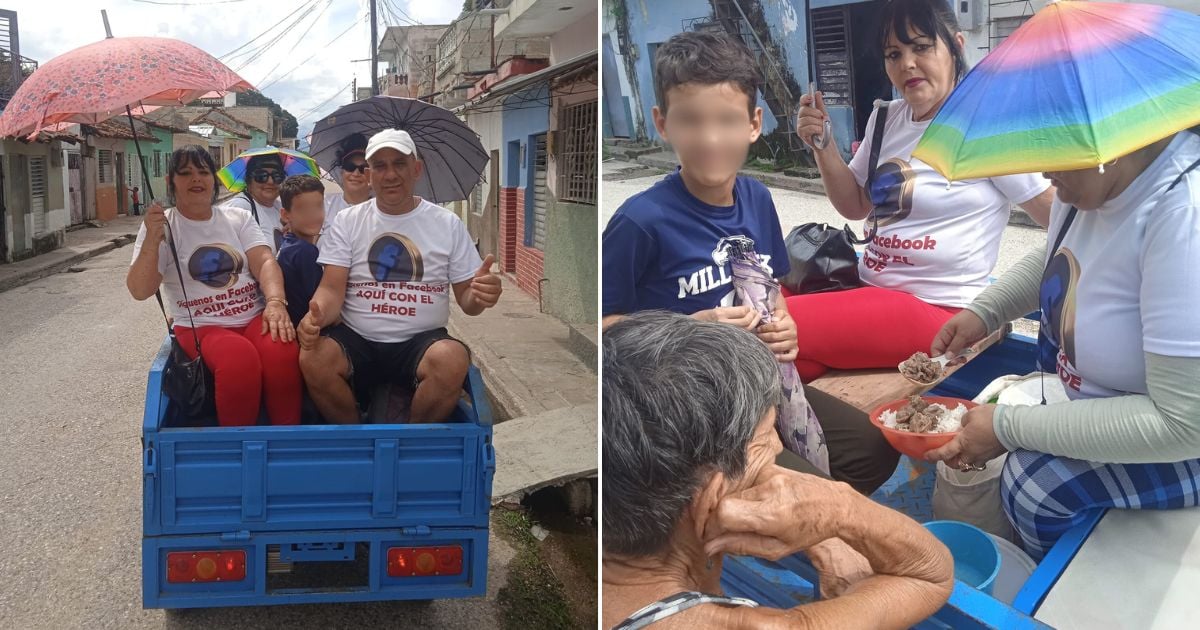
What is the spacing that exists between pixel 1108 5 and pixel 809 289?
1.69 ft

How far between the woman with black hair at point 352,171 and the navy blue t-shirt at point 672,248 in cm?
262

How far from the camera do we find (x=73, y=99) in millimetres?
2777

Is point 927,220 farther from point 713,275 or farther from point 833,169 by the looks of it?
point 713,275

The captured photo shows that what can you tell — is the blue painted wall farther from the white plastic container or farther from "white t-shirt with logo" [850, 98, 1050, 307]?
the white plastic container

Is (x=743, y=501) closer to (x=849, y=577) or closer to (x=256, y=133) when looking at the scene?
Answer: (x=849, y=577)

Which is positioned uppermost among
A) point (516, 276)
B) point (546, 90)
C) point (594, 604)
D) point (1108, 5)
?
point (546, 90)

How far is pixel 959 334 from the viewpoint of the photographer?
51.8 inches

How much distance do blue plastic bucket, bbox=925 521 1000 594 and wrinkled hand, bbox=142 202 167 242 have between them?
2.33 metres

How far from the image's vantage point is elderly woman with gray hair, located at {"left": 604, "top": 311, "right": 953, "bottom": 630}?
45.3 inches

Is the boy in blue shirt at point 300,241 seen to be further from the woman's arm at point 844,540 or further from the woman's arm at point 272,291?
the woman's arm at point 844,540

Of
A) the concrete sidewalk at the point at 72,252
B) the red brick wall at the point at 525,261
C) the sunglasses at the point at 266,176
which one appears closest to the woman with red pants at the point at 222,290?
the sunglasses at the point at 266,176

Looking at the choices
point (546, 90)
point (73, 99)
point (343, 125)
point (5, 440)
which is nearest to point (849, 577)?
point (73, 99)

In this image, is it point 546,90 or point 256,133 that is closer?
point 546,90

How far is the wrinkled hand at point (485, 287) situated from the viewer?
2742 mm
